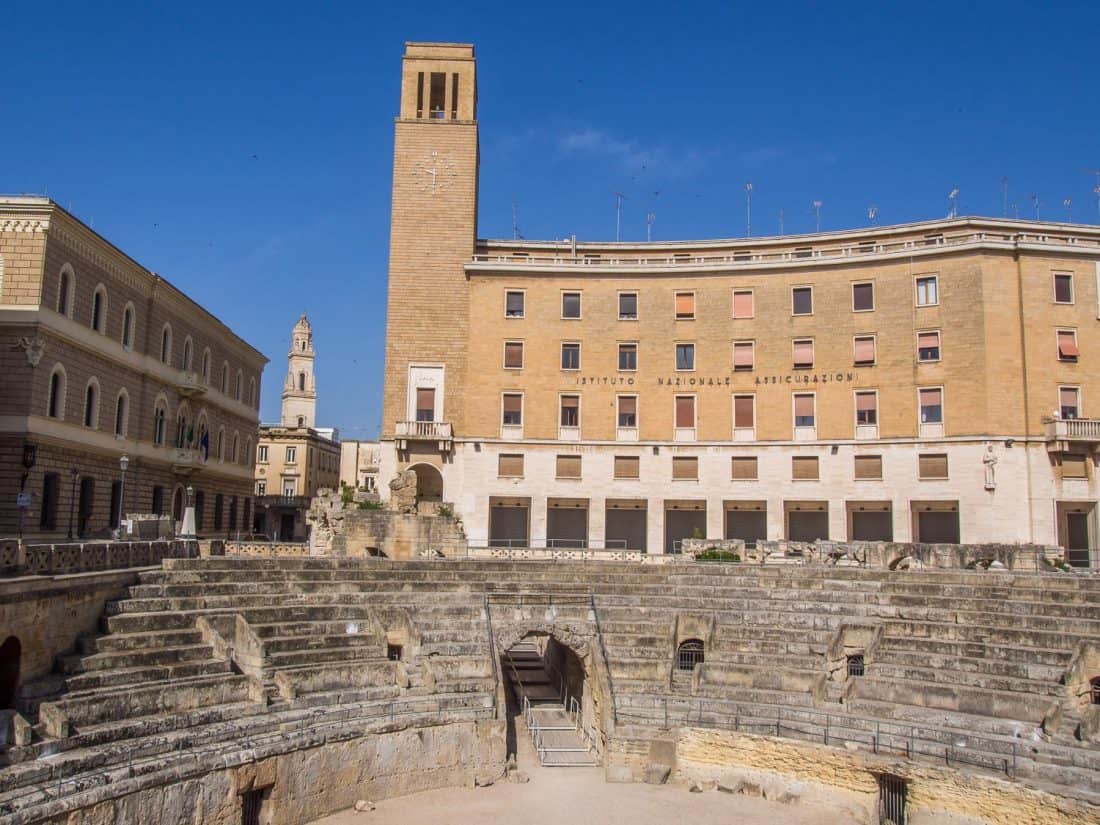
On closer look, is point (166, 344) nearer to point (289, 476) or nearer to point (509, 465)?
point (509, 465)

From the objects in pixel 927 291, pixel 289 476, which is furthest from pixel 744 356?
pixel 289 476

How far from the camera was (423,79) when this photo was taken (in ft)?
145

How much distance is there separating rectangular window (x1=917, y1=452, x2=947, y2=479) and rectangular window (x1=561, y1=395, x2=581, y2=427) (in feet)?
46.7

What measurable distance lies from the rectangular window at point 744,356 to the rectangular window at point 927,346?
21.8 ft

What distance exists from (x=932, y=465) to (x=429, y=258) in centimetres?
2325

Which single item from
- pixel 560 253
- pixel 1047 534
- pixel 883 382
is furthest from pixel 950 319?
pixel 560 253

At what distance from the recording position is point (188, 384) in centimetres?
4200

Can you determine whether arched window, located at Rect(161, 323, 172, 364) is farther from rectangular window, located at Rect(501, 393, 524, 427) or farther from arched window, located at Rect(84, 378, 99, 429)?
rectangular window, located at Rect(501, 393, 524, 427)

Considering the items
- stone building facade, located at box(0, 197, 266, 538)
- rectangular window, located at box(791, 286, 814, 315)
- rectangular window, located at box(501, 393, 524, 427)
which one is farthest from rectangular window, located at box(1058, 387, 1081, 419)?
stone building facade, located at box(0, 197, 266, 538)

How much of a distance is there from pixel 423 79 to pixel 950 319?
26165 millimetres

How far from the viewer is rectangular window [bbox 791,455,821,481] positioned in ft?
129

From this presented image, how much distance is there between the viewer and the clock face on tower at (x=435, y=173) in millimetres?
42844

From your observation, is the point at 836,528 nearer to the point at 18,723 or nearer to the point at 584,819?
the point at 584,819

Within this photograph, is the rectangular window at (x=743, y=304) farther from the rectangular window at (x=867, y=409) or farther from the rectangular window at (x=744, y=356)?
the rectangular window at (x=867, y=409)
